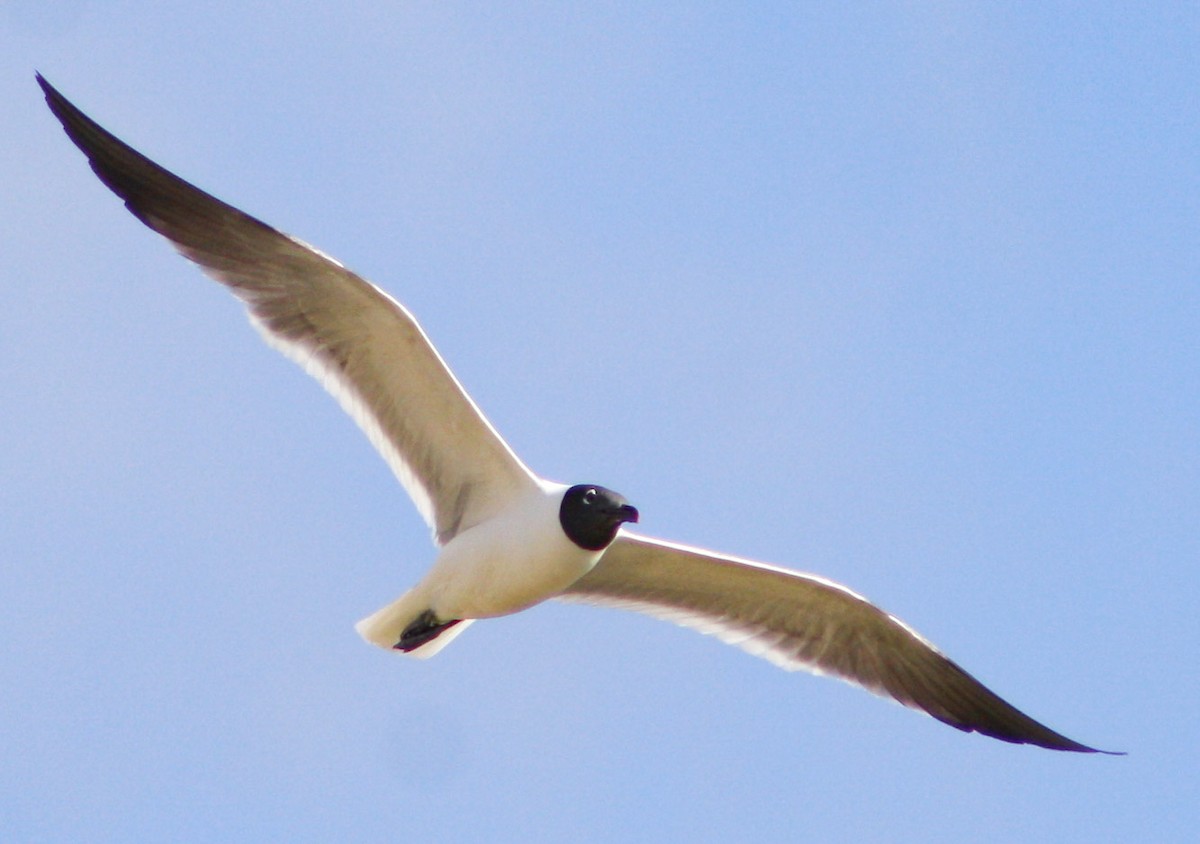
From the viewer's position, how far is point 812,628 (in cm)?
1152

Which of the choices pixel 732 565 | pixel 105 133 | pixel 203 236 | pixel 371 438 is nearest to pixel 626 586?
pixel 732 565

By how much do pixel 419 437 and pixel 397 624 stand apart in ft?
3.37

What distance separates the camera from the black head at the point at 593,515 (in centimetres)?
990

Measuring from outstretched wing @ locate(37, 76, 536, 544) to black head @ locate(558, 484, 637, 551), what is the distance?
1.62ft

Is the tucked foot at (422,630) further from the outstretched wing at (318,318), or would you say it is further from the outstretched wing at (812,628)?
the outstretched wing at (812,628)

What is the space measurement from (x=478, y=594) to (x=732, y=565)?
1.58 meters

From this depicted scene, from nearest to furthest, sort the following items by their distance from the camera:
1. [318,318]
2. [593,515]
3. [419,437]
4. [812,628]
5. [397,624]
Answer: [593,515] < [318,318] < [397,624] < [419,437] < [812,628]

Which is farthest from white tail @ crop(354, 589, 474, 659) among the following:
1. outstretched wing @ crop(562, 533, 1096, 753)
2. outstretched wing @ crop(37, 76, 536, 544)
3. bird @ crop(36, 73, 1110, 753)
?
outstretched wing @ crop(562, 533, 1096, 753)

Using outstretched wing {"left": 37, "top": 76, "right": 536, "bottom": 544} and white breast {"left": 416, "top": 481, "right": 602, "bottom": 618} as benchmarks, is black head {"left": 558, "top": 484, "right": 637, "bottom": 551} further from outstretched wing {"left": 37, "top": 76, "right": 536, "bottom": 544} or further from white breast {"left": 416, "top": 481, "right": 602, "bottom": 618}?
outstretched wing {"left": 37, "top": 76, "right": 536, "bottom": 544}

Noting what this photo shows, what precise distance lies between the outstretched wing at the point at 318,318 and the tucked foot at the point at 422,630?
0.57 m

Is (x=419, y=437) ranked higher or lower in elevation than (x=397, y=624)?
higher

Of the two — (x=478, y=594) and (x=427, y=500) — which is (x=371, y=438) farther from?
(x=478, y=594)

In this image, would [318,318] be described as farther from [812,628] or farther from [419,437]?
[812,628]

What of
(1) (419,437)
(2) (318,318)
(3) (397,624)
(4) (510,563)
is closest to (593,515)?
(4) (510,563)
